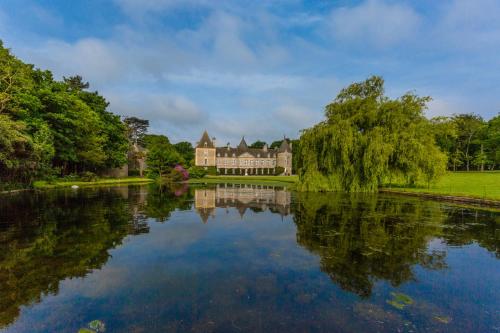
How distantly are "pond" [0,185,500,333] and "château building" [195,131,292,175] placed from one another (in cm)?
7024

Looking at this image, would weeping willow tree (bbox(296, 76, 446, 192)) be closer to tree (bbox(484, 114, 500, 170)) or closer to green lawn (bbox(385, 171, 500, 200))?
green lawn (bbox(385, 171, 500, 200))

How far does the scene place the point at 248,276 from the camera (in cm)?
586

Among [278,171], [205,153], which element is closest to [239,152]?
[205,153]

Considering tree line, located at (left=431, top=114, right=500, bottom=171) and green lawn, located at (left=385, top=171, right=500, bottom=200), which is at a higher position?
tree line, located at (left=431, top=114, right=500, bottom=171)

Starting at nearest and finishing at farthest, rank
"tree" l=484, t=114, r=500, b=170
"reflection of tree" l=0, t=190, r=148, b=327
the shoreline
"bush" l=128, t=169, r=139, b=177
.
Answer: "reflection of tree" l=0, t=190, r=148, b=327 < the shoreline < "tree" l=484, t=114, r=500, b=170 < "bush" l=128, t=169, r=139, b=177

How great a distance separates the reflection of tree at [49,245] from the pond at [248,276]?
0.04 metres

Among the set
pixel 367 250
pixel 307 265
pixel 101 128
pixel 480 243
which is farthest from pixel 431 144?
pixel 101 128

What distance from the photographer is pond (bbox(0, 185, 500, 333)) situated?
4148 millimetres

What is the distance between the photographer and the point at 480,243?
8.58 m

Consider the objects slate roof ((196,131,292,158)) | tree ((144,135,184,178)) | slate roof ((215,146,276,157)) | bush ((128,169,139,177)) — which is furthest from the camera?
slate roof ((215,146,276,157))

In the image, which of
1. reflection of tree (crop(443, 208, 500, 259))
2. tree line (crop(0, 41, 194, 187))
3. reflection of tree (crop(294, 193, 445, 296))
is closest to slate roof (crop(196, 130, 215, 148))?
tree line (crop(0, 41, 194, 187))

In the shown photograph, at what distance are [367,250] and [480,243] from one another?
13.7ft

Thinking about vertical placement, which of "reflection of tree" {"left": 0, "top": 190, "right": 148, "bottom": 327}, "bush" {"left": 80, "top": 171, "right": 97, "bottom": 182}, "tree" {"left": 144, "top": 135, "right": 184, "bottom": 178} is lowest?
"reflection of tree" {"left": 0, "top": 190, "right": 148, "bottom": 327}

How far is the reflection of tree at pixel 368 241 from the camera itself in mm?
5988
